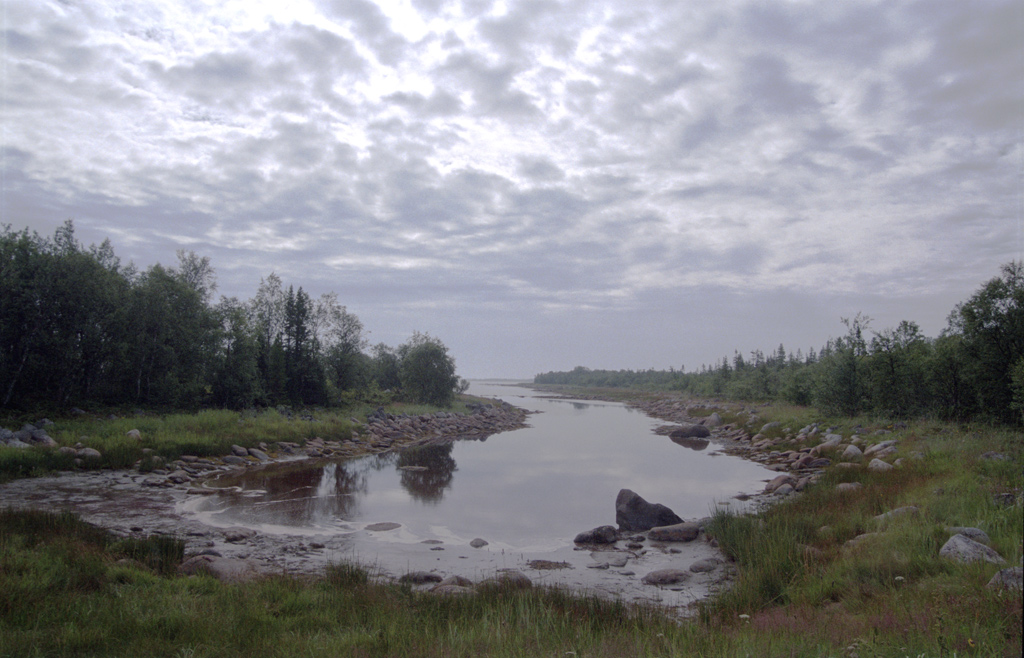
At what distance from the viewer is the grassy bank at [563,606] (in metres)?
5.51

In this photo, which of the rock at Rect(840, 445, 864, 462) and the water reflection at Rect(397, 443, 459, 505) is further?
the water reflection at Rect(397, 443, 459, 505)

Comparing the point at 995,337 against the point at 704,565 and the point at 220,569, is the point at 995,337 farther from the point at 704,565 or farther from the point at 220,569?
the point at 220,569

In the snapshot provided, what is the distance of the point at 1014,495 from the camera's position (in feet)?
30.1

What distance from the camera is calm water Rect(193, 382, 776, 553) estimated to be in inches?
621

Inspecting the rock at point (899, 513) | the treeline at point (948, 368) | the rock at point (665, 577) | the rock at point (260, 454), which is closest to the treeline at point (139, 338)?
the rock at point (260, 454)

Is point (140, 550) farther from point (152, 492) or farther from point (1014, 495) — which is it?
point (1014, 495)

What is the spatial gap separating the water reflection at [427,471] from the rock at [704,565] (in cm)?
1079

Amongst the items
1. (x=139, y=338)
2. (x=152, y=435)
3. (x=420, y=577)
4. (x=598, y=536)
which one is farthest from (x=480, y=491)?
(x=139, y=338)

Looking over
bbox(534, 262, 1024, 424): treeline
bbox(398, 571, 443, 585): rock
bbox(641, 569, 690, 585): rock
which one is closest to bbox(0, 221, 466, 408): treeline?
bbox(398, 571, 443, 585): rock

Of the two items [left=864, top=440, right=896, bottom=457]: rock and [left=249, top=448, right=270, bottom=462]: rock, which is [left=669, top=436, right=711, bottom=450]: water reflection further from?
[left=249, top=448, right=270, bottom=462]: rock

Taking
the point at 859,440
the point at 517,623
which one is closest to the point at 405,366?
the point at 859,440

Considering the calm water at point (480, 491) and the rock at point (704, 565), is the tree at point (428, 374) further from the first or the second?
the rock at point (704, 565)

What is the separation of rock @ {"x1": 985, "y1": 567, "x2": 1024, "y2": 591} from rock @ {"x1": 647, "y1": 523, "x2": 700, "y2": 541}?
888cm

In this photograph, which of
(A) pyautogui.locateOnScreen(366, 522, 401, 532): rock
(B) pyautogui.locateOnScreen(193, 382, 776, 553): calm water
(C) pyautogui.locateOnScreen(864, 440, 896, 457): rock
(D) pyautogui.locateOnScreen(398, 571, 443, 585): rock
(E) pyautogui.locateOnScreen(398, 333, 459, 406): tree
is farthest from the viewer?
(E) pyautogui.locateOnScreen(398, 333, 459, 406): tree
